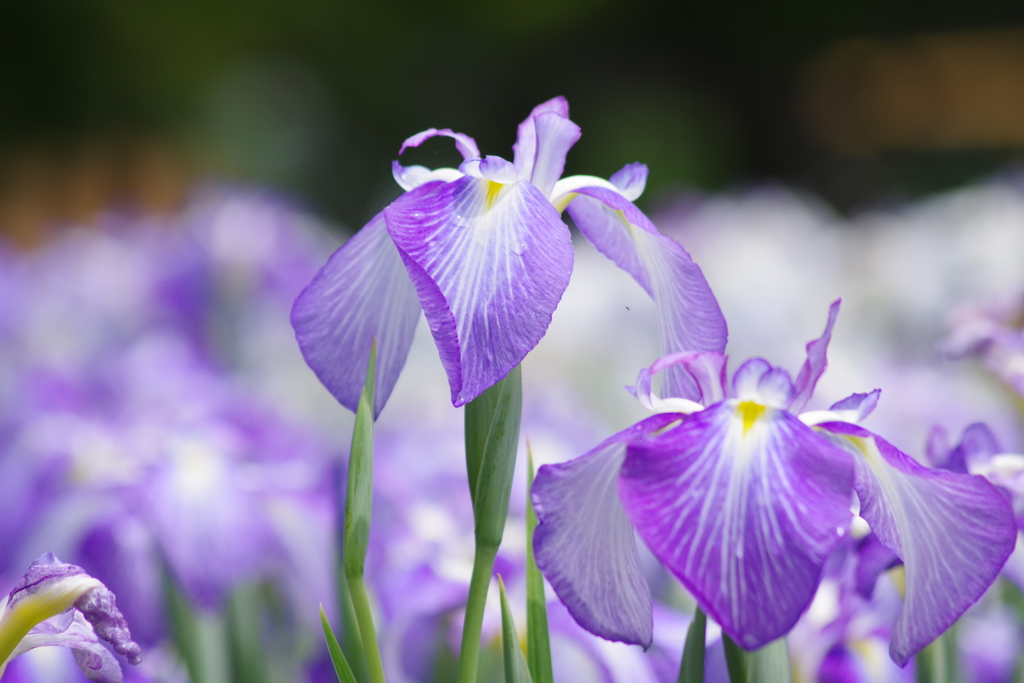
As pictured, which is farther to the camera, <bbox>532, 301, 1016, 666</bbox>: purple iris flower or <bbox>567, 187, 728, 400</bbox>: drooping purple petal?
<bbox>567, 187, 728, 400</bbox>: drooping purple petal

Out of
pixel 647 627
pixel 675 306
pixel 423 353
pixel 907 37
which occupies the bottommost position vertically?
pixel 647 627

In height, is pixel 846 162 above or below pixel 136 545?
above

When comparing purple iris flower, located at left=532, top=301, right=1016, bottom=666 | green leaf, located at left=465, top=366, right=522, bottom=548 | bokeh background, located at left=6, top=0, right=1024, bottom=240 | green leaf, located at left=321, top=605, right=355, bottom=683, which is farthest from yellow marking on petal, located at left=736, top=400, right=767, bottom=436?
bokeh background, located at left=6, top=0, right=1024, bottom=240

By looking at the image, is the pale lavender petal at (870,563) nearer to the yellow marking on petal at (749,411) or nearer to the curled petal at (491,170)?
the yellow marking on petal at (749,411)

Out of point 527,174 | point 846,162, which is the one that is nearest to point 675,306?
point 527,174

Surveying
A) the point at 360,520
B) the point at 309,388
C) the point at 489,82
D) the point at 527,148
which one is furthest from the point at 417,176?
the point at 489,82

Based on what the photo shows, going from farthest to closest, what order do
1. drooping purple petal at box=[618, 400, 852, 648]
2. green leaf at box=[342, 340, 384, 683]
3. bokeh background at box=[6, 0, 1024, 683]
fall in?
bokeh background at box=[6, 0, 1024, 683]
green leaf at box=[342, 340, 384, 683]
drooping purple petal at box=[618, 400, 852, 648]

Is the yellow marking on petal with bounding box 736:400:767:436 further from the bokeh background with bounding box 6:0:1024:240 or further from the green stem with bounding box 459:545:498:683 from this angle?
the bokeh background with bounding box 6:0:1024:240

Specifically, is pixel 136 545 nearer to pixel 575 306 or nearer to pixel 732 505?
pixel 732 505
